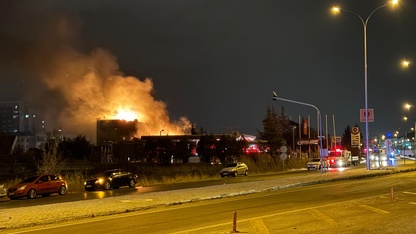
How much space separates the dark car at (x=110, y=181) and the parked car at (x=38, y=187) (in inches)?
111

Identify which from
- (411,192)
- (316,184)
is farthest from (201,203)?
(316,184)

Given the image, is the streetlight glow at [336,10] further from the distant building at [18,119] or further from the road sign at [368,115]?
the distant building at [18,119]

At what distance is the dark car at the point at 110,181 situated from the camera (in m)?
33.3

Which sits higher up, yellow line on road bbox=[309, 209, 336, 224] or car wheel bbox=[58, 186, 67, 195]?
yellow line on road bbox=[309, 209, 336, 224]

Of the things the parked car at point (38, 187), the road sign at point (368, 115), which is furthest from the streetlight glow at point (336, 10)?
the parked car at point (38, 187)

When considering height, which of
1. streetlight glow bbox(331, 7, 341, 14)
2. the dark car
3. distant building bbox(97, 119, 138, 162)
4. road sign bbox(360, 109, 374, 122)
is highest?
streetlight glow bbox(331, 7, 341, 14)

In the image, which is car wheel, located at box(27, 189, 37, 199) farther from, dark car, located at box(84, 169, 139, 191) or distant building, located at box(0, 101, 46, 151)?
distant building, located at box(0, 101, 46, 151)

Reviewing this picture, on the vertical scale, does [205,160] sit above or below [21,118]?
below

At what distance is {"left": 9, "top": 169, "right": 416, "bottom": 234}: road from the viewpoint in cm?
1120

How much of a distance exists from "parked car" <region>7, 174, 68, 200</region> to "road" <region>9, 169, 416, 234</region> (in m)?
14.6

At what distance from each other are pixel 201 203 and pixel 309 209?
4.91 m

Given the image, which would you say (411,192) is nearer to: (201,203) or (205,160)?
(201,203)

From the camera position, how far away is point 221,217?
13.6m

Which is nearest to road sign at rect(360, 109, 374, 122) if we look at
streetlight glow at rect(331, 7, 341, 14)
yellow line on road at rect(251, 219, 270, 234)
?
streetlight glow at rect(331, 7, 341, 14)
